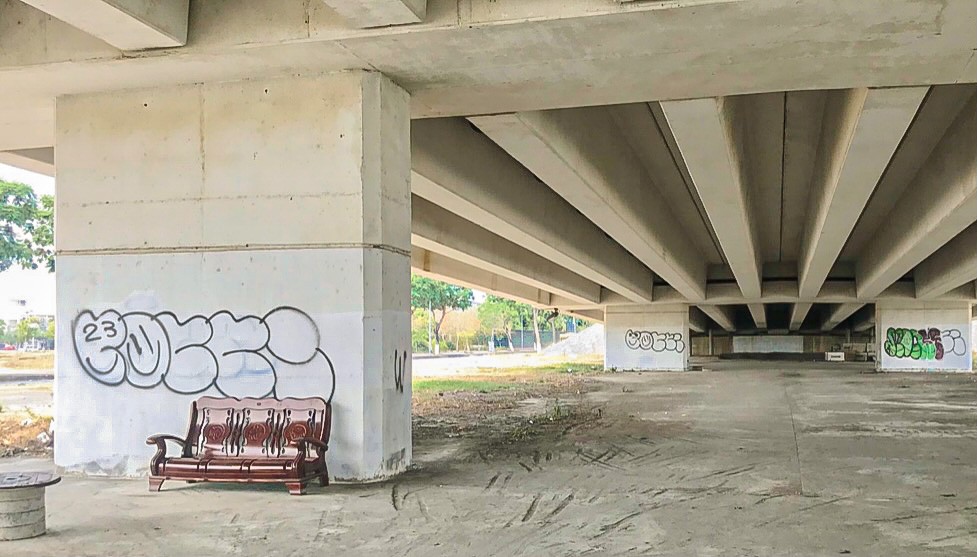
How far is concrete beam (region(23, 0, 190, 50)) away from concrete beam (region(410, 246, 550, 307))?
17692mm

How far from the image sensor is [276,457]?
31.1 ft

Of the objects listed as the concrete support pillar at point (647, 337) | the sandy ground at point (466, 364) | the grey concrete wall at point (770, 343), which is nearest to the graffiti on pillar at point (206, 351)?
the sandy ground at point (466, 364)

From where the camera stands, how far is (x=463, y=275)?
31.8 metres

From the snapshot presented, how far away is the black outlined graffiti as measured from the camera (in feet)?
34.0

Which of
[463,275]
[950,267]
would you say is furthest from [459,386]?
[950,267]

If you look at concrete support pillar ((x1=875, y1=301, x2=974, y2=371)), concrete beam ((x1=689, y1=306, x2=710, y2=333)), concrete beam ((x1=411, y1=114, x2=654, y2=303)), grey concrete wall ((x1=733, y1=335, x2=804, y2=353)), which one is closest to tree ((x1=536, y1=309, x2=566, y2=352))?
grey concrete wall ((x1=733, y1=335, x2=804, y2=353))

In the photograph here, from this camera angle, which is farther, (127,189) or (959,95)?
(959,95)

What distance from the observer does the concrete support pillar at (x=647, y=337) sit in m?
42.3

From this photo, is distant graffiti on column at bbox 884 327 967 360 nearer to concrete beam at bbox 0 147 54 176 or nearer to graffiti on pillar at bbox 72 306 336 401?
concrete beam at bbox 0 147 54 176

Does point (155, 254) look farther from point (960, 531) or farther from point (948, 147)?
point (948, 147)

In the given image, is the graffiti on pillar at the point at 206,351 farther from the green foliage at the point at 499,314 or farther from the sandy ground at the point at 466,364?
the green foliage at the point at 499,314

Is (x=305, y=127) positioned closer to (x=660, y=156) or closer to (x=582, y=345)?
(x=660, y=156)

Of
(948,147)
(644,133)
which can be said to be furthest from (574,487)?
(948,147)

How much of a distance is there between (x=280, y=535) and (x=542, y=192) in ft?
44.3
